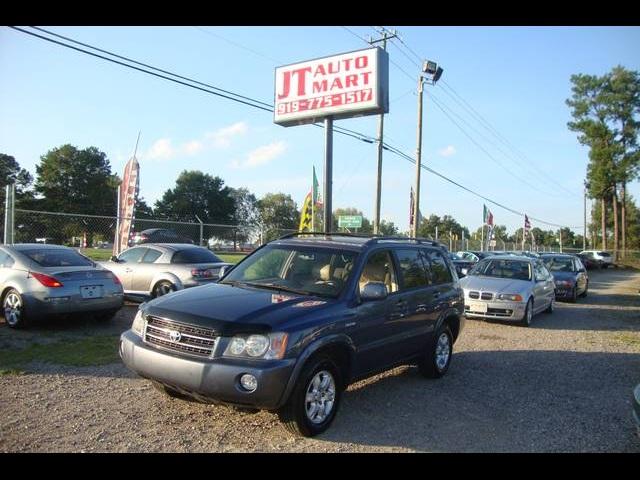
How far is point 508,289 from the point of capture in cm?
1220

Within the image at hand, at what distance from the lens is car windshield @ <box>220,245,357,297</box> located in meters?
5.54

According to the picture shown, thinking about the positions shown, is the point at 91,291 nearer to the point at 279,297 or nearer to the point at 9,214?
the point at 279,297

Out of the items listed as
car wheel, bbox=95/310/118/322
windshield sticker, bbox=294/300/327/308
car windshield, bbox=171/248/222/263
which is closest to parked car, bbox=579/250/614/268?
car windshield, bbox=171/248/222/263

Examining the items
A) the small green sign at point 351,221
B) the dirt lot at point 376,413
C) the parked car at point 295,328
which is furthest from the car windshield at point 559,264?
the small green sign at point 351,221

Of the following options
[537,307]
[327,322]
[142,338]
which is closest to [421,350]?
[327,322]

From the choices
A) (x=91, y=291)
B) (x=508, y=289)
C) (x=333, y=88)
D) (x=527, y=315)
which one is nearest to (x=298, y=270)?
(x=91, y=291)

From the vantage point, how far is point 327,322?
16.1 ft

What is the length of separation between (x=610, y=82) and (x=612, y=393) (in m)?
59.2

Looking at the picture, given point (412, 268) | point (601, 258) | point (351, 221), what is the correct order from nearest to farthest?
point (412, 268)
point (351, 221)
point (601, 258)

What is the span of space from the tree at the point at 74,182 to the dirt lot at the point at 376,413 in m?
73.3

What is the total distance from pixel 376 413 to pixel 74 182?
7912 cm

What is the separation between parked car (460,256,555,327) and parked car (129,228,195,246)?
35.0 ft
